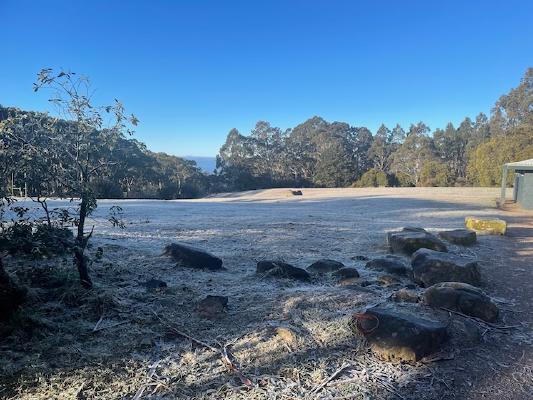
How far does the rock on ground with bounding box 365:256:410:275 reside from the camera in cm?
527

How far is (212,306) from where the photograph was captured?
12.1 ft

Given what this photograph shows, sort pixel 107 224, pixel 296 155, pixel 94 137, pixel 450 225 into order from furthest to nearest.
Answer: pixel 296 155 → pixel 450 225 → pixel 107 224 → pixel 94 137

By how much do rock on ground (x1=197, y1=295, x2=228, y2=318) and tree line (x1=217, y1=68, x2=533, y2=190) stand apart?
31.8 m

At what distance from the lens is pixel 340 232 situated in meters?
8.81

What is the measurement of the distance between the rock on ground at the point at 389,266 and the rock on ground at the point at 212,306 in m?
2.46

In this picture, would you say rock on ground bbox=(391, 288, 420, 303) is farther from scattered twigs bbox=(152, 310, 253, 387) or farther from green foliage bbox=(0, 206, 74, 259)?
green foliage bbox=(0, 206, 74, 259)

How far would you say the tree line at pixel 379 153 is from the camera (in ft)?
115

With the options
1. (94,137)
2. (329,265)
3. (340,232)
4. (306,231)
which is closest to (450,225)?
(340,232)

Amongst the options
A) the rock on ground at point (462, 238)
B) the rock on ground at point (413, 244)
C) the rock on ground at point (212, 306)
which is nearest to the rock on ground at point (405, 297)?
the rock on ground at point (212, 306)

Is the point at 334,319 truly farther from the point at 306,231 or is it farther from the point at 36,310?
the point at 306,231

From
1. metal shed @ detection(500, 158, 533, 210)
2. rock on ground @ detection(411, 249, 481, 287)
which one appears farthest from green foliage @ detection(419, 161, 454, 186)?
rock on ground @ detection(411, 249, 481, 287)

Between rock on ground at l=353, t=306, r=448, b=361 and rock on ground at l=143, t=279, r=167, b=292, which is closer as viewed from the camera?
rock on ground at l=353, t=306, r=448, b=361

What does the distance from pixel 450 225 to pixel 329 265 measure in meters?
6.61

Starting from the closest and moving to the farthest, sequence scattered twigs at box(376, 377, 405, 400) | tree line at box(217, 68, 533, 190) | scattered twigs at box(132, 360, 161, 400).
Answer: scattered twigs at box(132, 360, 161, 400) → scattered twigs at box(376, 377, 405, 400) → tree line at box(217, 68, 533, 190)
